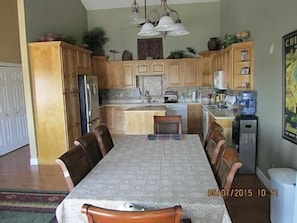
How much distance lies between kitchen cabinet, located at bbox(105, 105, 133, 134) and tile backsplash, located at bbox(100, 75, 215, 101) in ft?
2.40

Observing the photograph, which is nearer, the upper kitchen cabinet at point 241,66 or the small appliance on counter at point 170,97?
the upper kitchen cabinet at point 241,66

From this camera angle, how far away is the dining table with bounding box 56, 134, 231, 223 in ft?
4.68

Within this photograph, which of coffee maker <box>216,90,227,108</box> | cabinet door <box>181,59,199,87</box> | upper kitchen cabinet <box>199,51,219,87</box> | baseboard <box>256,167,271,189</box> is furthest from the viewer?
cabinet door <box>181,59,199,87</box>

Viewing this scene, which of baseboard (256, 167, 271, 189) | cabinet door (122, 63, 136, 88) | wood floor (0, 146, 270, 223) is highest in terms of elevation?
cabinet door (122, 63, 136, 88)

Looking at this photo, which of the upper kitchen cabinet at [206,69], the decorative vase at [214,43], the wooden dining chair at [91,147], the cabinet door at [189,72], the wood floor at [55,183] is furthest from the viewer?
the cabinet door at [189,72]

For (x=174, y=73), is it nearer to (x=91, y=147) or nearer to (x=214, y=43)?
(x=214, y=43)

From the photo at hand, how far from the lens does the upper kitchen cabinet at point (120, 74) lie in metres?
7.23

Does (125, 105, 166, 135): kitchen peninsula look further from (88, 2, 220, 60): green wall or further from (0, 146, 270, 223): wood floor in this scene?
(88, 2, 220, 60): green wall

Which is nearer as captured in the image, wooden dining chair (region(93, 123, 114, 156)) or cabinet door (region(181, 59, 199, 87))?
wooden dining chair (region(93, 123, 114, 156))

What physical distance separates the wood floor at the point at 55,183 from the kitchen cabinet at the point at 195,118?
9.97 ft

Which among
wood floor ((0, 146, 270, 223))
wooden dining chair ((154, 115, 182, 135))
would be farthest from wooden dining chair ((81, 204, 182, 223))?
wooden dining chair ((154, 115, 182, 135))

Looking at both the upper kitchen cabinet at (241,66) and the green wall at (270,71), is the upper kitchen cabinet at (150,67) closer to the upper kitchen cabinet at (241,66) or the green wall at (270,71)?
the upper kitchen cabinet at (241,66)

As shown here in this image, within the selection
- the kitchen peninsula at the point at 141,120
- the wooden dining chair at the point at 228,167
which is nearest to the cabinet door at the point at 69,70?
the kitchen peninsula at the point at 141,120

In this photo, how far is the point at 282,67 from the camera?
3.05 m
